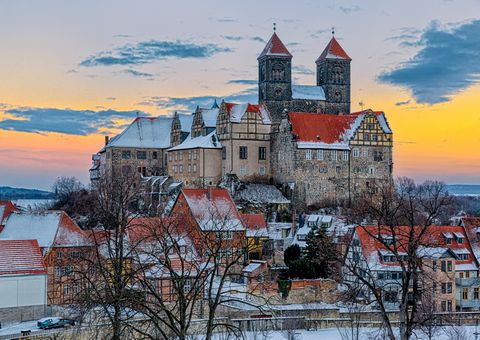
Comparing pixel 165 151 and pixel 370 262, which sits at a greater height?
pixel 165 151

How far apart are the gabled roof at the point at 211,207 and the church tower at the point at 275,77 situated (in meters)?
32.6

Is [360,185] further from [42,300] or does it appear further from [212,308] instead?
[212,308]

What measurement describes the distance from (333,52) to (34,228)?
59.2 metres

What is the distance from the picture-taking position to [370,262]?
50.6 m

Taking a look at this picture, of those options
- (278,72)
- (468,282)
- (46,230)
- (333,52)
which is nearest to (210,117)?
(278,72)

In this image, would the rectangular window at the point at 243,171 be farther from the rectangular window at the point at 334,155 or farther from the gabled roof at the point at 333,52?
the gabled roof at the point at 333,52

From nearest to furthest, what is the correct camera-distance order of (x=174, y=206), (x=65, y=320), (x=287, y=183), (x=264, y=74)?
1. (x=65, y=320)
2. (x=174, y=206)
3. (x=287, y=183)
4. (x=264, y=74)

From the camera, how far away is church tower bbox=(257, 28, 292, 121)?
90438 mm

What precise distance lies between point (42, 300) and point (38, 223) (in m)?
7.16

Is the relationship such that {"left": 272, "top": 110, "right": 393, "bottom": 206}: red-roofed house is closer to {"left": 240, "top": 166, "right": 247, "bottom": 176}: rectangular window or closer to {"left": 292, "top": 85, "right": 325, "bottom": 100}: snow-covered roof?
{"left": 240, "top": 166, "right": 247, "bottom": 176}: rectangular window

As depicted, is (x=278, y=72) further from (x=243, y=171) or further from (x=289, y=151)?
(x=243, y=171)

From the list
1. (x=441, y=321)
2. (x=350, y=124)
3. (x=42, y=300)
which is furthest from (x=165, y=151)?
(x=441, y=321)

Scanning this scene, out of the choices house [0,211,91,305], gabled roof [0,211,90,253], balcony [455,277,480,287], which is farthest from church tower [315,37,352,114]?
house [0,211,91,305]

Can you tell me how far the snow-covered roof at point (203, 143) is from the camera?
80062 mm
